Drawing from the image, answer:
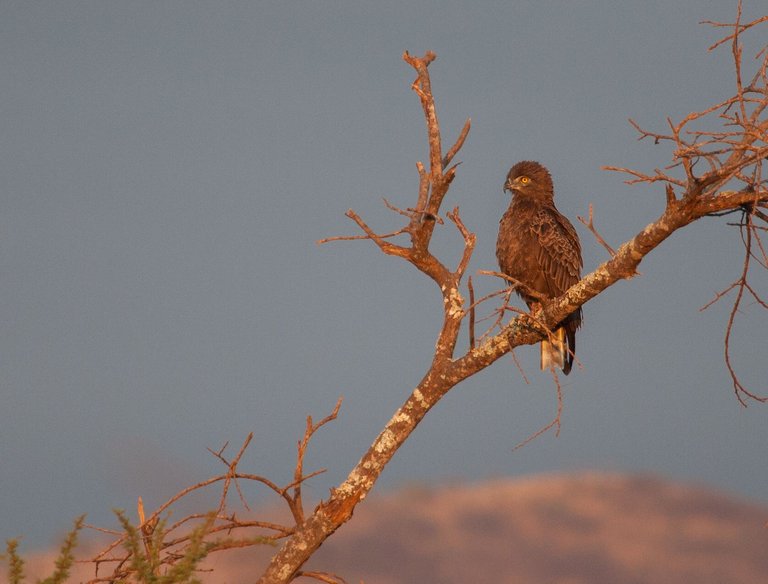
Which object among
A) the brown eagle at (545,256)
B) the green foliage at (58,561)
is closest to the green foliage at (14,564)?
the green foliage at (58,561)

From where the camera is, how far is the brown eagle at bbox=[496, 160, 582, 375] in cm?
826

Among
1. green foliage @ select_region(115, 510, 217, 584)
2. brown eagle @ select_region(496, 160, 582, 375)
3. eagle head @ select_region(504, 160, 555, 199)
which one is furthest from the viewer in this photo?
eagle head @ select_region(504, 160, 555, 199)

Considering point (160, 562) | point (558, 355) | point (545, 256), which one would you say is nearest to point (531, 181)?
point (545, 256)

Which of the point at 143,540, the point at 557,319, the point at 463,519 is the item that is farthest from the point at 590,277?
the point at 463,519

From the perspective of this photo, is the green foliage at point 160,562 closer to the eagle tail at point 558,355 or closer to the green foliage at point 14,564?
the green foliage at point 14,564

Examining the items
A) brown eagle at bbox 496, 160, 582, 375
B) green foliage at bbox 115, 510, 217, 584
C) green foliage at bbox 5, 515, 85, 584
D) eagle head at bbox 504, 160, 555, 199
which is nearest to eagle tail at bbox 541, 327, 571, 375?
brown eagle at bbox 496, 160, 582, 375

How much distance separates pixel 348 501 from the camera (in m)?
6.57

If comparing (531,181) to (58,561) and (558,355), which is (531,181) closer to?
(558,355)

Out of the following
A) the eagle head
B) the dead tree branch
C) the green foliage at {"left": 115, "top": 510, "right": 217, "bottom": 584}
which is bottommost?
the green foliage at {"left": 115, "top": 510, "right": 217, "bottom": 584}

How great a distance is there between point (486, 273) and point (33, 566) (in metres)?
10.8

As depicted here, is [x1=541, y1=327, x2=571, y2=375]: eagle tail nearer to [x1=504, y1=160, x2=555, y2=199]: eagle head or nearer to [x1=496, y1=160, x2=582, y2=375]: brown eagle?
[x1=496, y1=160, x2=582, y2=375]: brown eagle

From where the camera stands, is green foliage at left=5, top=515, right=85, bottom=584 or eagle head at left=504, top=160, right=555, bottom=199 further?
eagle head at left=504, top=160, right=555, bottom=199

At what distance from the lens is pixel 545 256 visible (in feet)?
27.1

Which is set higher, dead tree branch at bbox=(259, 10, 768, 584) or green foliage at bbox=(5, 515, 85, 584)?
dead tree branch at bbox=(259, 10, 768, 584)
